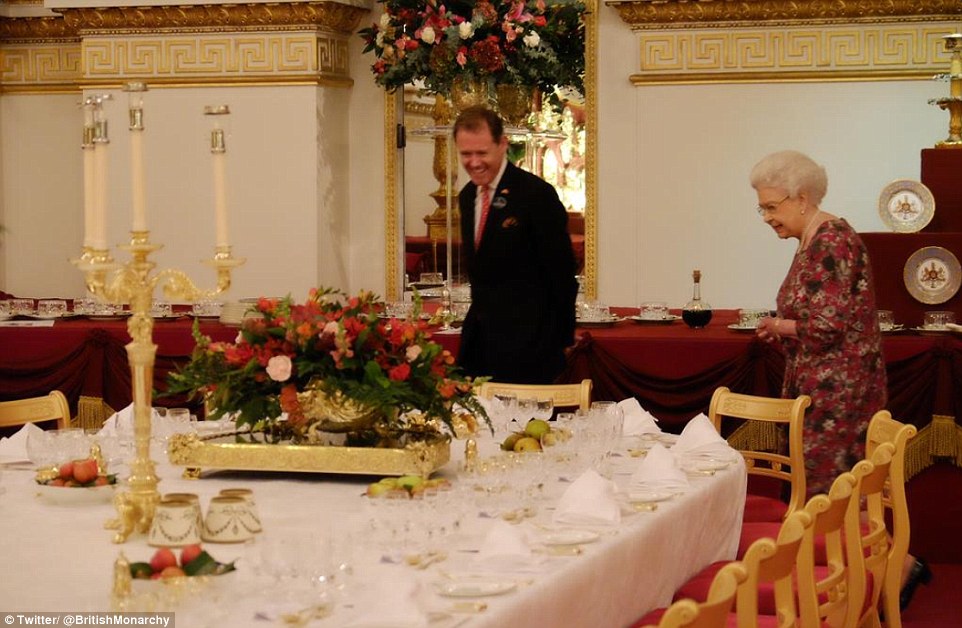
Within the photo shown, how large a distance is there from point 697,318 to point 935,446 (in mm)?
1177

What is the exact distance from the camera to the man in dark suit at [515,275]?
16.6 feet

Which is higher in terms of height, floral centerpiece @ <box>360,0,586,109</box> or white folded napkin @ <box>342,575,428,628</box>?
floral centerpiece @ <box>360,0,586,109</box>

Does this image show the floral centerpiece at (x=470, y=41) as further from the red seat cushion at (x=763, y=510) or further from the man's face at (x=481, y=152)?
the red seat cushion at (x=763, y=510)

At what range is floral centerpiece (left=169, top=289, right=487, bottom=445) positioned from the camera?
3.48m

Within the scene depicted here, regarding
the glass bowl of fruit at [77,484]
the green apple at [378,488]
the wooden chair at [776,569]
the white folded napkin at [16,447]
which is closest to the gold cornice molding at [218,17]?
the white folded napkin at [16,447]

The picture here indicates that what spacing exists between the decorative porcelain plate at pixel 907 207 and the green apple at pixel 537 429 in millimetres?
2981

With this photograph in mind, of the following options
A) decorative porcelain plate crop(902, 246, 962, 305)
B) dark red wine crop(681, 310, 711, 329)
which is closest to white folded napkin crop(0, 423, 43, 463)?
dark red wine crop(681, 310, 711, 329)

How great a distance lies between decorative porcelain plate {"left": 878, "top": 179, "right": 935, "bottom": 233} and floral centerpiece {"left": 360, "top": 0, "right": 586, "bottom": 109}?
2434mm

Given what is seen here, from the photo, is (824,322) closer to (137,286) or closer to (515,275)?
(515,275)

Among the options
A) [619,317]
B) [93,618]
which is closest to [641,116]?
[619,317]

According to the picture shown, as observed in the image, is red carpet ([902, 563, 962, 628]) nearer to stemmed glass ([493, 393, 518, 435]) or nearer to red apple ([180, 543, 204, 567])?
stemmed glass ([493, 393, 518, 435])

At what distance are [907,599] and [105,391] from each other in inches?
143

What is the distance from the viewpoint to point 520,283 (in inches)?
202

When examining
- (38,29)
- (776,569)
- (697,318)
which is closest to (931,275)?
(697,318)
